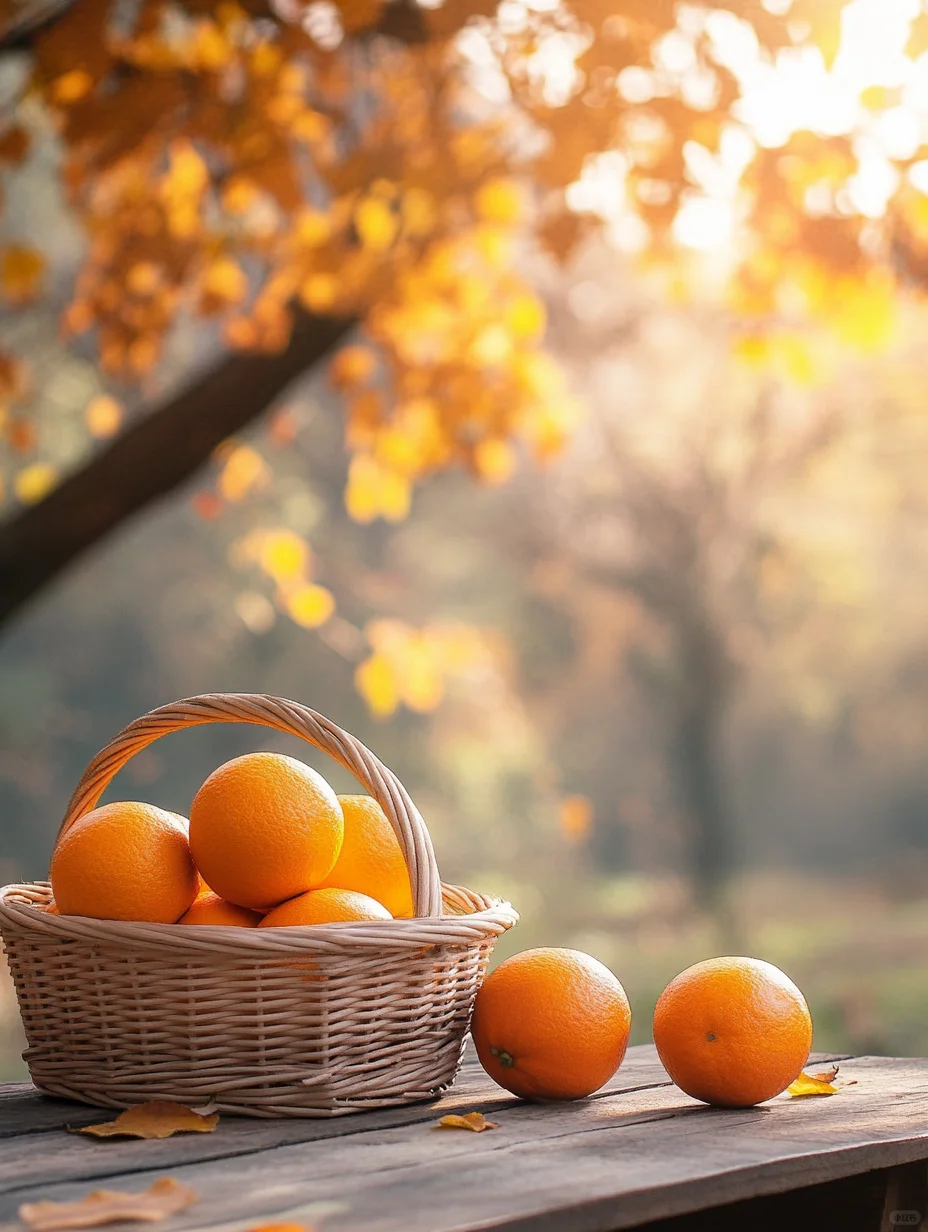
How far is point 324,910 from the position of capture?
3.90ft

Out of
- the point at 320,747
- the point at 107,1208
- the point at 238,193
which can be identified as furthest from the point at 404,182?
the point at 107,1208

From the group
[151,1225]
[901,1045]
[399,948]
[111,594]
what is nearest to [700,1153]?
[399,948]

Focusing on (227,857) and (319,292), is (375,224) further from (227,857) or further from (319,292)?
(227,857)

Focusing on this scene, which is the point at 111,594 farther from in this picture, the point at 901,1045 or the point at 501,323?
the point at 501,323

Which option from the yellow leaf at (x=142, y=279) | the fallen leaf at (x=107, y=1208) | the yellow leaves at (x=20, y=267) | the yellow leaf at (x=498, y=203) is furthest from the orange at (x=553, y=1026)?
the yellow leaf at (x=142, y=279)

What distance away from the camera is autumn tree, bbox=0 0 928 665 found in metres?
2.47

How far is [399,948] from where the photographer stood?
1.16 metres

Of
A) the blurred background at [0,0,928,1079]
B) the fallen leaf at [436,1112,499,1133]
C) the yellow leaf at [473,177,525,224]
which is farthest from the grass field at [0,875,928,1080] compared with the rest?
the fallen leaf at [436,1112,499,1133]

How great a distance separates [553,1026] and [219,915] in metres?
0.31

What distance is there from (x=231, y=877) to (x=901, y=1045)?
724 centimetres

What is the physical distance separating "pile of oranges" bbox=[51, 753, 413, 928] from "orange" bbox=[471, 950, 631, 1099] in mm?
137

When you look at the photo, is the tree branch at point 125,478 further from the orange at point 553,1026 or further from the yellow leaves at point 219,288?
the orange at point 553,1026

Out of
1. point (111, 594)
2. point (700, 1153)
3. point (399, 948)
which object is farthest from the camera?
point (111, 594)

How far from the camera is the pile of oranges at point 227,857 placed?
3.86 ft
